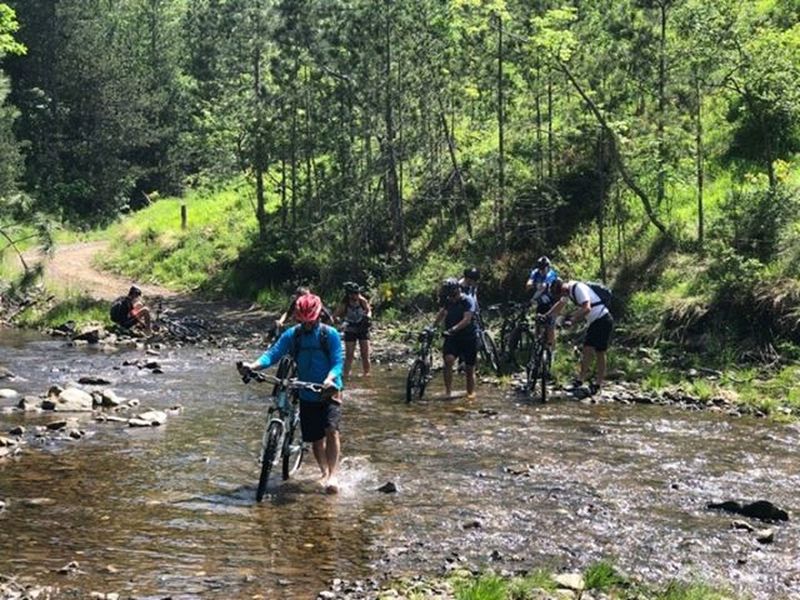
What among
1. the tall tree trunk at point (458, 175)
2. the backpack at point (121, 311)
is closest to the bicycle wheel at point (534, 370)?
the tall tree trunk at point (458, 175)

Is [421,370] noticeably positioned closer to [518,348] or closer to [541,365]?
[541,365]

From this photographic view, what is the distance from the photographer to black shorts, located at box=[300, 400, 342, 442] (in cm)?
1045

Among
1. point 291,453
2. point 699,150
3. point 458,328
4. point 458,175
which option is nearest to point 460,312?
point 458,328

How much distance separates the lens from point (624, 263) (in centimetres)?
2378

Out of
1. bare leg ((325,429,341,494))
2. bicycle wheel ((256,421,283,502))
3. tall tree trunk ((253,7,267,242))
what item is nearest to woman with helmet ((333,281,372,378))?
bare leg ((325,429,341,494))

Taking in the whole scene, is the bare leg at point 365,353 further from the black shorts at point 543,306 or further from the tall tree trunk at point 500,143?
Answer: the tall tree trunk at point 500,143

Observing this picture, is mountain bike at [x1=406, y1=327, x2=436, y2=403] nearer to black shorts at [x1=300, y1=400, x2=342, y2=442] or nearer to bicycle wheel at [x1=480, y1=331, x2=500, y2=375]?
bicycle wheel at [x1=480, y1=331, x2=500, y2=375]

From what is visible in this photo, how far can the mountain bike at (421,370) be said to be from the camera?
1650cm

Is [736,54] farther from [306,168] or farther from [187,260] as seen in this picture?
[187,260]

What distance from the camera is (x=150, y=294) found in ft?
117

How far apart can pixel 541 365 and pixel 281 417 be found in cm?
753

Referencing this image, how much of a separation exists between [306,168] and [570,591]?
29.6m

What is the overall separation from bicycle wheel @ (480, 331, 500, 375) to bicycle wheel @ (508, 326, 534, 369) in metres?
0.53

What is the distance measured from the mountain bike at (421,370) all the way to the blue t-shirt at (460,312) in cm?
43
